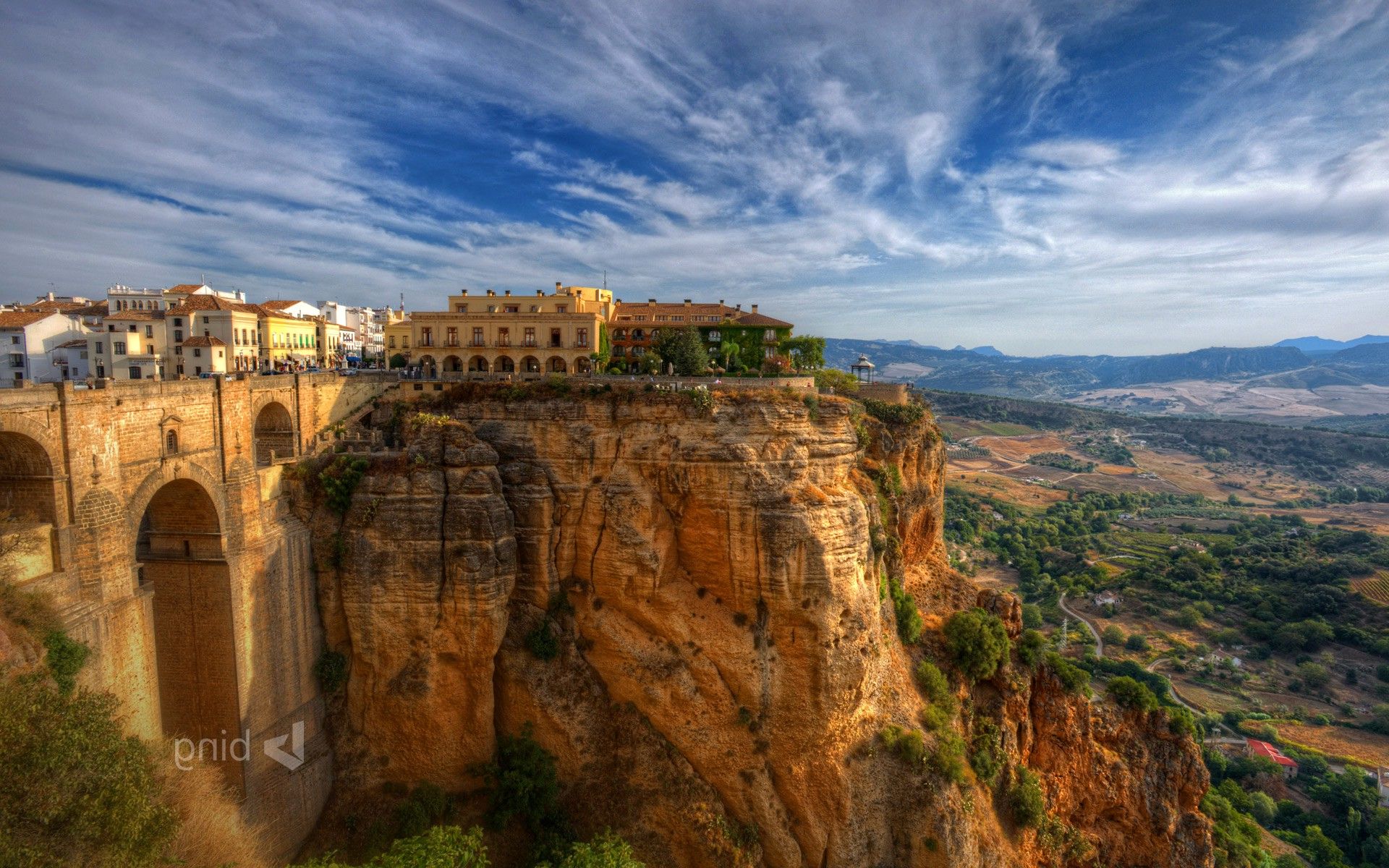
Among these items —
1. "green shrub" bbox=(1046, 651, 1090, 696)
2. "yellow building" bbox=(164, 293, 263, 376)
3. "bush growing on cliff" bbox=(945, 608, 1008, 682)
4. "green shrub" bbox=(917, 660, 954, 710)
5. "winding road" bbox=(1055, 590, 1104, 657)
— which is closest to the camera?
"green shrub" bbox=(917, 660, 954, 710)

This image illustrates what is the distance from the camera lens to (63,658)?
1812 centimetres

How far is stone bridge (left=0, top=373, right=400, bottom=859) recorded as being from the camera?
1894cm

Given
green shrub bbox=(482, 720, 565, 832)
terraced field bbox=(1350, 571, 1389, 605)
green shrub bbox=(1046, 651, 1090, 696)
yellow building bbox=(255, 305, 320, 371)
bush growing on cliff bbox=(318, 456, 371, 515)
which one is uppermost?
yellow building bbox=(255, 305, 320, 371)

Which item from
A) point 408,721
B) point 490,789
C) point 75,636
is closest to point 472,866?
point 490,789

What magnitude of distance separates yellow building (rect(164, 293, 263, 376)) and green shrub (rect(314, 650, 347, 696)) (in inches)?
629

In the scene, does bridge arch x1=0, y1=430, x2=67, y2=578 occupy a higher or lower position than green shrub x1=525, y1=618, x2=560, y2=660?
higher

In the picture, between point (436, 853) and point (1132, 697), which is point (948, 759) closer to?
point (1132, 697)

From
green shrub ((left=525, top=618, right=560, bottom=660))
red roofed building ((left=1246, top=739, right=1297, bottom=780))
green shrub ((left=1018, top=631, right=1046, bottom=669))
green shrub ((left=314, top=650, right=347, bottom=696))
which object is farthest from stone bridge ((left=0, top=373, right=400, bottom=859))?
red roofed building ((left=1246, top=739, right=1297, bottom=780))

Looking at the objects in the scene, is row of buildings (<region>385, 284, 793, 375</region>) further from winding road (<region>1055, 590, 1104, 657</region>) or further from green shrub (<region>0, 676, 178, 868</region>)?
winding road (<region>1055, 590, 1104, 657</region>)

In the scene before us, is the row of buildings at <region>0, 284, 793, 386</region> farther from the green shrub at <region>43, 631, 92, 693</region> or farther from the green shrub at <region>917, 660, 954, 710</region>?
the green shrub at <region>917, 660, 954, 710</region>

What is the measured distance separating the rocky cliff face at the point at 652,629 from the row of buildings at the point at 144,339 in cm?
1473

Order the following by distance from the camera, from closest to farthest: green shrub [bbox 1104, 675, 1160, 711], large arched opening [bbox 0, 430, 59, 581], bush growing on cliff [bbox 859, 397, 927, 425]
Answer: large arched opening [bbox 0, 430, 59, 581] → green shrub [bbox 1104, 675, 1160, 711] → bush growing on cliff [bbox 859, 397, 927, 425]

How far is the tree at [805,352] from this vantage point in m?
43.0

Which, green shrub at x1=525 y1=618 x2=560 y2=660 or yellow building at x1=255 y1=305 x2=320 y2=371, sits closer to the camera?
green shrub at x1=525 y1=618 x2=560 y2=660
